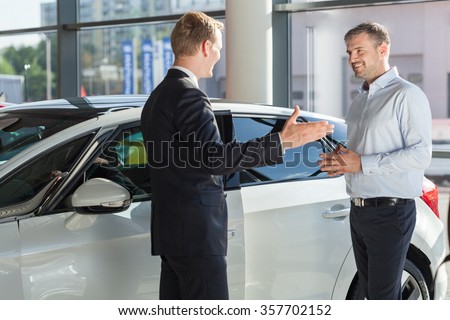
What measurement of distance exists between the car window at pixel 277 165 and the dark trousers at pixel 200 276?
89 centimetres

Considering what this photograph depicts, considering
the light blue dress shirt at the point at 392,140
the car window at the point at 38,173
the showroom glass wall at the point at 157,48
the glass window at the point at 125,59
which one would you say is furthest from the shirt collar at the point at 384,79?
the glass window at the point at 125,59

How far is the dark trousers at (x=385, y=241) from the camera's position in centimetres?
350

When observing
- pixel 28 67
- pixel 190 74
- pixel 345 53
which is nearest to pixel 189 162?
pixel 190 74

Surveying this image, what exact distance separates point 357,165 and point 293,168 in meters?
0.69

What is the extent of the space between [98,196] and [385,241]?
1177 mm

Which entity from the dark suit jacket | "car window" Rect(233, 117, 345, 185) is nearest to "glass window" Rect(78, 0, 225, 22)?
"car window" Rect(233, 117, 345, 185)

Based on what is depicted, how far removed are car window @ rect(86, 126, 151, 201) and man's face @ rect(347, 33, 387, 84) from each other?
990mm

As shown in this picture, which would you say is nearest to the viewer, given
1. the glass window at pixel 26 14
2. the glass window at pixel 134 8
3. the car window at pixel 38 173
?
the car window at pixel 38 173

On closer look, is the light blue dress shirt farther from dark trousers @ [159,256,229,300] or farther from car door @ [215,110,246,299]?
dark trousers @ [159,256,229,300]

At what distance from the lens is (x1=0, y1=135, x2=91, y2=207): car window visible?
3.44m

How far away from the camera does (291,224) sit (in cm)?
399

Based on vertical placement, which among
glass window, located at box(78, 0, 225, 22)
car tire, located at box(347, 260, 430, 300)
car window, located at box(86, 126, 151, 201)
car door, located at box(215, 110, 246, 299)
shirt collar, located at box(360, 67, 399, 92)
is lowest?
car tire, located at box(347, 260, 430, 300)

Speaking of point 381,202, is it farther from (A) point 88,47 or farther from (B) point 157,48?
(A) point 88,47

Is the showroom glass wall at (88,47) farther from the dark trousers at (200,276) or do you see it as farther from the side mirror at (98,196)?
the dark trousers at (200,276)
